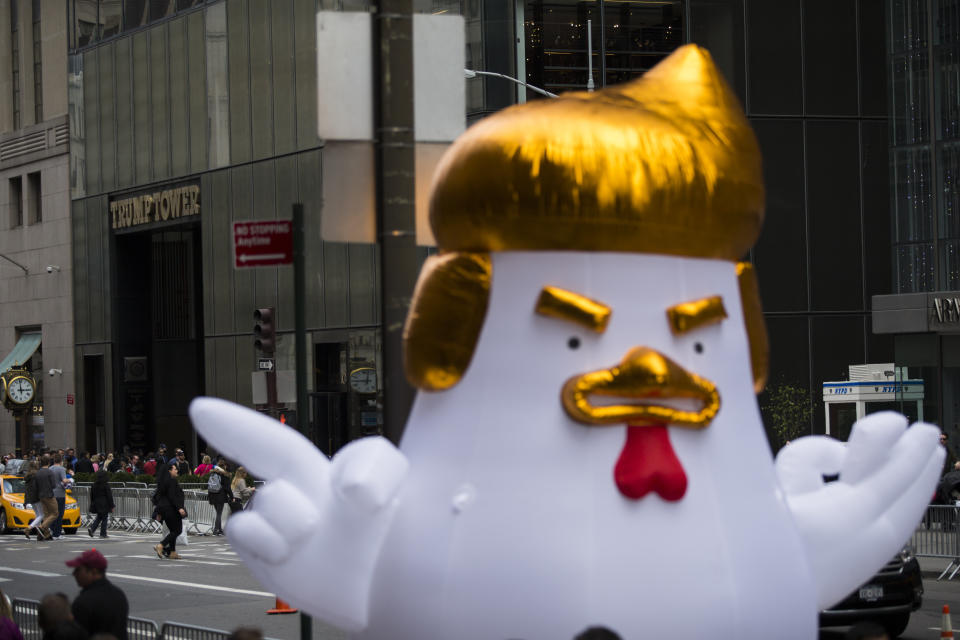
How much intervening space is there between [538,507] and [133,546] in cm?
2181

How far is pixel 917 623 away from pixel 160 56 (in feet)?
110

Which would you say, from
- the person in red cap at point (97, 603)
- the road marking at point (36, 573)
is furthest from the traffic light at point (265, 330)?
the road marking at point (36, 573)

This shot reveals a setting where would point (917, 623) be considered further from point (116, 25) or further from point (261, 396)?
point (116, 25)

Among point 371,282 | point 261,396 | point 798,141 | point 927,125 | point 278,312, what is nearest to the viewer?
point 261,396

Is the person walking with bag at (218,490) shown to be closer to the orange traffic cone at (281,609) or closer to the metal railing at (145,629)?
the orange traffic cone at (281,609)

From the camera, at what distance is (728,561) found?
17.7 feet

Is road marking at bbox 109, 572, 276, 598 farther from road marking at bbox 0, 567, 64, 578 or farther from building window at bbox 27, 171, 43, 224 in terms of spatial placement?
building window at bbox 27, 171, 43, 224

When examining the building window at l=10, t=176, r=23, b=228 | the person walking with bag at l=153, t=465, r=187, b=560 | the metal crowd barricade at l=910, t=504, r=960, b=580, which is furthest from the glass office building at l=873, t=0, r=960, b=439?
the building window at l=10, t=176, r=23, b=228

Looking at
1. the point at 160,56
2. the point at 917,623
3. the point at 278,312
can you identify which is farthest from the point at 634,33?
the point at 917,623

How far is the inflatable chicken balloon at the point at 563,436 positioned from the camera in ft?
17.4

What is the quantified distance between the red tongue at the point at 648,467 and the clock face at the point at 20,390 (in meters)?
44.7

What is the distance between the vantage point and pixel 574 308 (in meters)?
5.42

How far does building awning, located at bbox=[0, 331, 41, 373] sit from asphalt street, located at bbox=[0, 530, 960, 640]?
24059mm

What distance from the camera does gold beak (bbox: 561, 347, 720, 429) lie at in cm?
536
